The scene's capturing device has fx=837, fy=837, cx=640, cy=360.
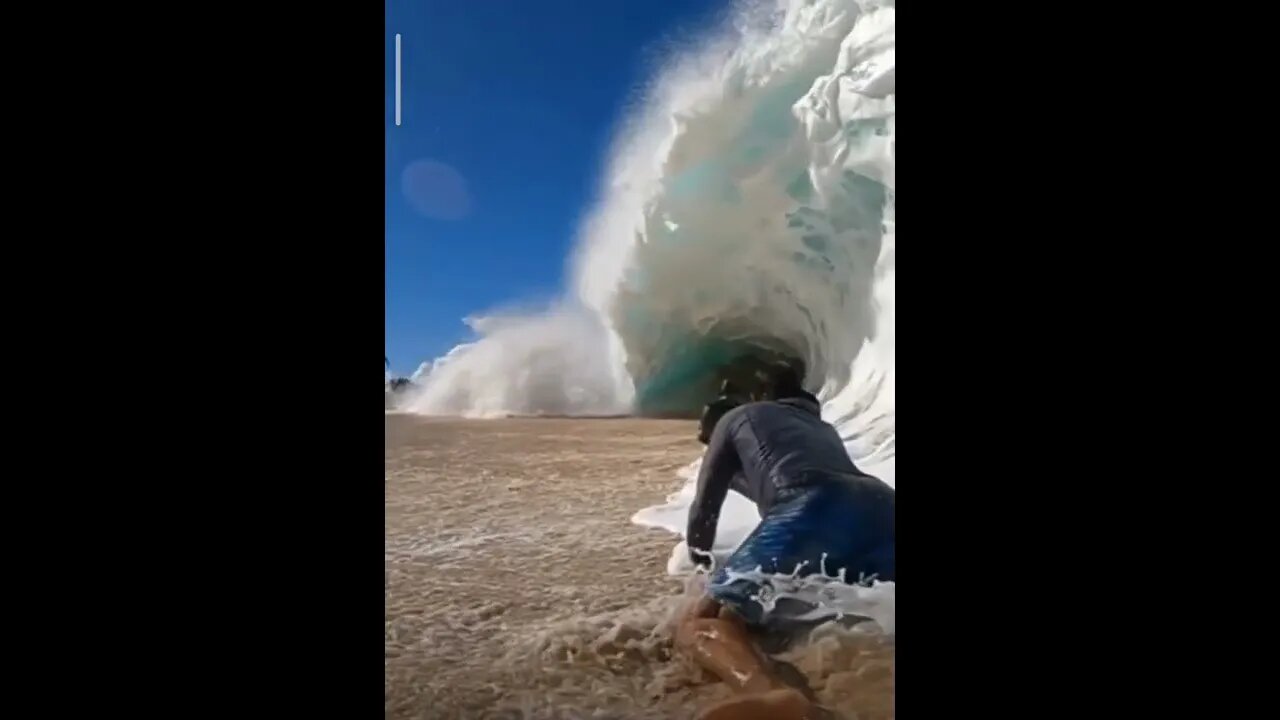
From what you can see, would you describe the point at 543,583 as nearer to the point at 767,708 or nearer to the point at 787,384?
the point at 767,708

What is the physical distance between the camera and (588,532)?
5.74 ft

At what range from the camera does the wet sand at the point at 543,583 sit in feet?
5.21

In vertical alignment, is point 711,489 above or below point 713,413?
below

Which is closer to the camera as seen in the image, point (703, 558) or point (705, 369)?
point (703, 558)

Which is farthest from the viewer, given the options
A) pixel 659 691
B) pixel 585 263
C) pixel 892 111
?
pixel 585 263

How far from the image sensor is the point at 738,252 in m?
1.76

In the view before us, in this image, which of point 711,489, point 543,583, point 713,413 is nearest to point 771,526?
point 711,489

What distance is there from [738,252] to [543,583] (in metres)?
0.79

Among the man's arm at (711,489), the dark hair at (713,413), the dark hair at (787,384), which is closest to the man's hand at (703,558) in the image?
the man's arm at (711,489)

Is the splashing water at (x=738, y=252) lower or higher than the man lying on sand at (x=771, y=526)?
higher

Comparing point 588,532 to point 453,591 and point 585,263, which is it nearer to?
point 453,591

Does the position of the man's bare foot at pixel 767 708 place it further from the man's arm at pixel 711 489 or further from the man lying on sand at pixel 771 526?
the man's arm at pixel 711 489
